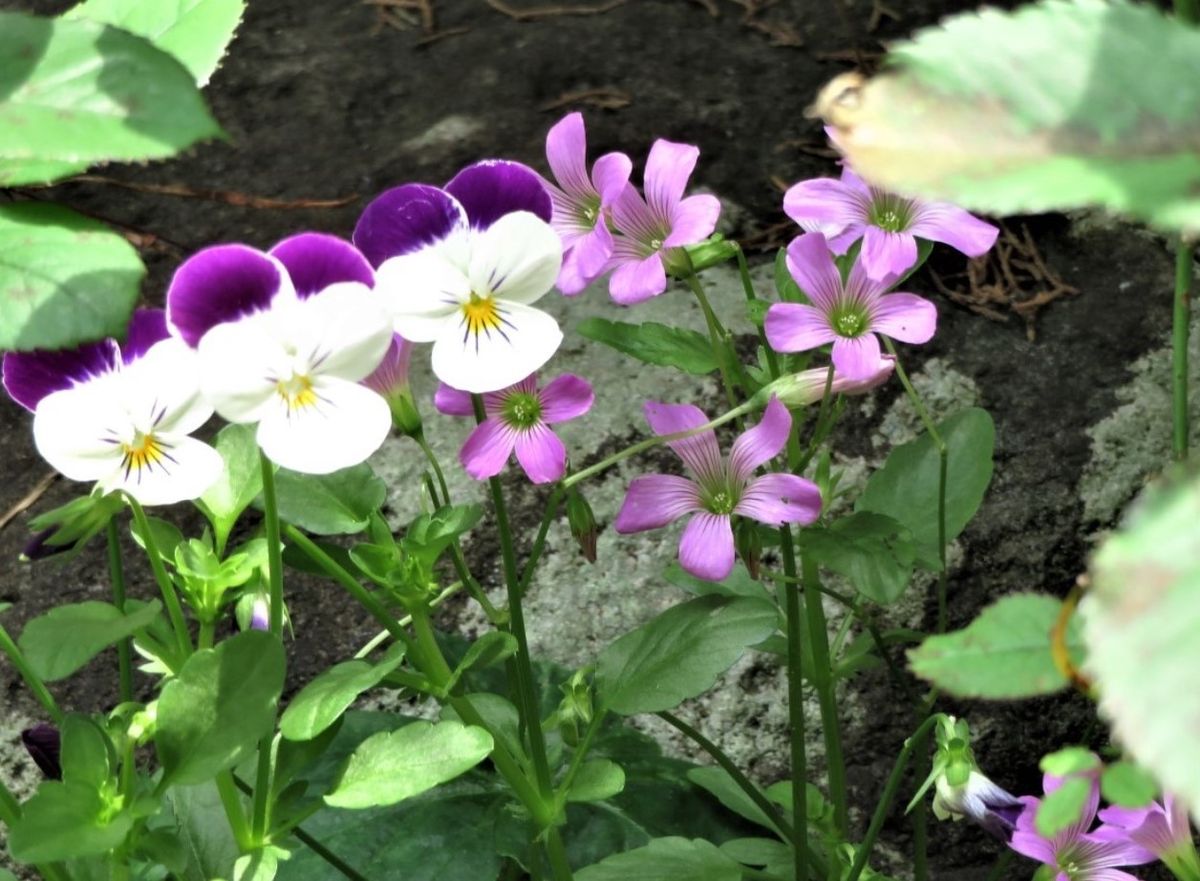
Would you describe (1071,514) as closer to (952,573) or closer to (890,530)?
(952,573)

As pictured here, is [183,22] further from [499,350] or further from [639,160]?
[639,160]

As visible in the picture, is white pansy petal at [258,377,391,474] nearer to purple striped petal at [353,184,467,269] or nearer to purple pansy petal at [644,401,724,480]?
purple striped petal at [353,184,467,269]

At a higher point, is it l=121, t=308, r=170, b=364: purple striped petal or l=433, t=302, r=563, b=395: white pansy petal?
l=433, t=302, r=563, b=395: white pansy petal

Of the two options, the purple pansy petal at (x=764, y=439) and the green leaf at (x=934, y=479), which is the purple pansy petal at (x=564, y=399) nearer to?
the purple pansy petal at (x=764, y=439)

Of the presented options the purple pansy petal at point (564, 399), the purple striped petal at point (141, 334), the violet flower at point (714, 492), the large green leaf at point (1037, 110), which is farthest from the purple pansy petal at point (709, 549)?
the large green leaf at point (1037, 110)

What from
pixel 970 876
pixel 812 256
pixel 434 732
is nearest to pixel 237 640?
pixel 434 732

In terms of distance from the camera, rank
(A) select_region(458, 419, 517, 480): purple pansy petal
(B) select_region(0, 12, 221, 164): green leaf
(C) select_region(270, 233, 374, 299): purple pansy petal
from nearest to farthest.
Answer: (B) select_region(0, 12, 221, 164): green leaf, (C) select_region(270, 233, 374, 299): purple pansy petal, (A) select_region(458, 419, 517, 480): purple pansy petal

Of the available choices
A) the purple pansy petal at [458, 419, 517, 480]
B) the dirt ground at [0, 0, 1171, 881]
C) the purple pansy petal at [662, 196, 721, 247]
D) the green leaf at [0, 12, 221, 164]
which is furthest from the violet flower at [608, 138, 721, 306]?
the dirt ground at [0, 0, 1171, 881]

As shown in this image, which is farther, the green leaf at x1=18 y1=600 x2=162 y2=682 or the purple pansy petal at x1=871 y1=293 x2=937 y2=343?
the purple pansy petal at x1=871 y1=293 x2=937 y2=343
